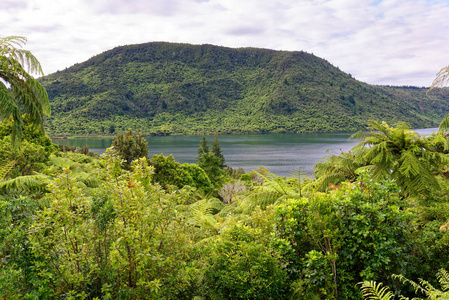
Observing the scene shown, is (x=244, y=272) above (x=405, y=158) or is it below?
below

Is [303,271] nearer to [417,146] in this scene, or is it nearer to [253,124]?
[417,146]

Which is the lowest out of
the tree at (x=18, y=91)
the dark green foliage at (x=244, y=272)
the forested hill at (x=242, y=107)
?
the dark green foliage at (x=244, y=272)

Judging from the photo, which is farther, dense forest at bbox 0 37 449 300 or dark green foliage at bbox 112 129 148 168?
dark green foliage at bbox 112 129 148 168

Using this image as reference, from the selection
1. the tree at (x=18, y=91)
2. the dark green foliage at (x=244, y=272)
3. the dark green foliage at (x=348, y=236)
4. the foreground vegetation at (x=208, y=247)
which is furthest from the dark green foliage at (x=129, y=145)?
the dark green foliage at (x=348, y=236)

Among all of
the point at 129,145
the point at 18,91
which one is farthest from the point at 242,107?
the point at 18,91

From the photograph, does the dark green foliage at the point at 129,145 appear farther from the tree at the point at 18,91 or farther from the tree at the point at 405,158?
the tree at the point at 405,158

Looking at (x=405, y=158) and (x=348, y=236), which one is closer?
(x=348, y=236)

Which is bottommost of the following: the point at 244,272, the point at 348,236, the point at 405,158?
the point at 244,272

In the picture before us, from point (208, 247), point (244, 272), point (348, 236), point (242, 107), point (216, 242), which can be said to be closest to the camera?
point (244, 272)

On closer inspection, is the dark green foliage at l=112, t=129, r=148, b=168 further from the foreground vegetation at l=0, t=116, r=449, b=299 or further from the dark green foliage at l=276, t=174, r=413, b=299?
the dark green foliage at l=276, t=174, r=413, b=299

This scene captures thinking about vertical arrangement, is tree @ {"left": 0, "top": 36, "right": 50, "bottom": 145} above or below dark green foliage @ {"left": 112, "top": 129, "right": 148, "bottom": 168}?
above

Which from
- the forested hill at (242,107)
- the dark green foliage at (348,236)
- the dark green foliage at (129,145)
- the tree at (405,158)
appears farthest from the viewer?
the forested hill at (242,107)

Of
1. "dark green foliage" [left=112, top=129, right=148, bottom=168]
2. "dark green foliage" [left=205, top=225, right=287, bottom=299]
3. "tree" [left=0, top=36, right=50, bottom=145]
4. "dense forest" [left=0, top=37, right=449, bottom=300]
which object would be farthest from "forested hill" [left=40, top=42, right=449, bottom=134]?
"dark green foliage" [left=205, top=225, right=287, bottom=299]

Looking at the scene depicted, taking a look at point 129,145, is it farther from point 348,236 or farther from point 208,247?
point 348,236
